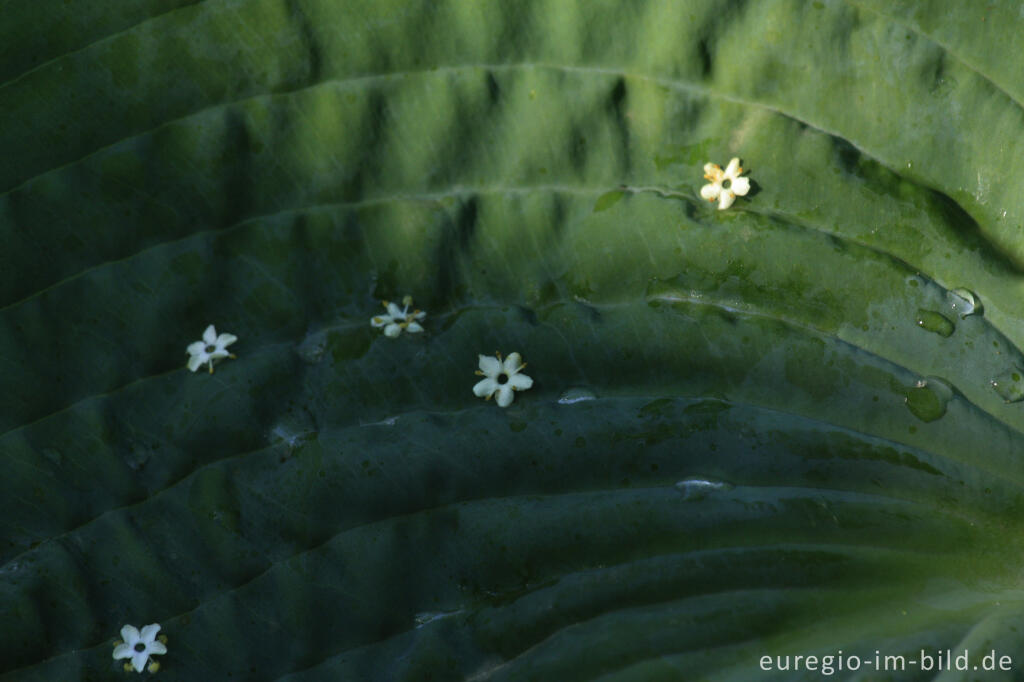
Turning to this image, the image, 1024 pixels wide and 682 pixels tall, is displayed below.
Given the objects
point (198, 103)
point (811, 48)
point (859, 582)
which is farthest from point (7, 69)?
point (859, 582)

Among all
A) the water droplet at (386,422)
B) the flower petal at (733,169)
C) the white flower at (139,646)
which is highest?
the flower petal at (733,169)

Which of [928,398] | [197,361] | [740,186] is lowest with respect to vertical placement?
[928,398]

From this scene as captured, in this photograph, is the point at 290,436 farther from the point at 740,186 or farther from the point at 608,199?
the point at 740,186

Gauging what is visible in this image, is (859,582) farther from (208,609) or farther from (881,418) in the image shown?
(208,609)

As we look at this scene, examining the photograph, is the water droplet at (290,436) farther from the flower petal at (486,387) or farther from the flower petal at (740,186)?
the flower petal at (740,186)

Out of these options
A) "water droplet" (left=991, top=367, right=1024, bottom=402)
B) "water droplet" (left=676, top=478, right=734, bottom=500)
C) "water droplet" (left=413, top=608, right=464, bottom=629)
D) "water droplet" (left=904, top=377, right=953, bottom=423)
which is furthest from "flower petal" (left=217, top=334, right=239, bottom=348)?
"water droplet" (left=991, top=367, right=1024, bottom=402)

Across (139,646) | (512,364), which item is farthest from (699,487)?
(139,646)

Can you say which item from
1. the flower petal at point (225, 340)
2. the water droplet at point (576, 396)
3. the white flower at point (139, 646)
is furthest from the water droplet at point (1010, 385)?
the white flower at point (139, 646)
